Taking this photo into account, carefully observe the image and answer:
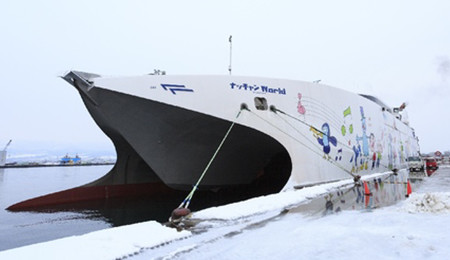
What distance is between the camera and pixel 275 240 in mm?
5055

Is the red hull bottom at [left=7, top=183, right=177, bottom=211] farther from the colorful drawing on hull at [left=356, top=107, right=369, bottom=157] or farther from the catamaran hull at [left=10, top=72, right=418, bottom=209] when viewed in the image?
the colorful drawing on hull at [left=356, top=107, right=369, bottom=157]

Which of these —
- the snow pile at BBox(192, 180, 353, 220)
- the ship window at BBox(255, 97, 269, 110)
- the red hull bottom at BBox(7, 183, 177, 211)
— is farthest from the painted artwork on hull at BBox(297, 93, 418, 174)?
the red hull bottom at BBox(7, 183, 177, 211)

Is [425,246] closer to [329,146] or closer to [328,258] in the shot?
[328,258]

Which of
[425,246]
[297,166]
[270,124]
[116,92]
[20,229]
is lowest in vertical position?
[20,229]

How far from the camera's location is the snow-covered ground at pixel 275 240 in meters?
4.27

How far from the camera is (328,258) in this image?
160 inches

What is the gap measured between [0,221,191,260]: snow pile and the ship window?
26.5 feet

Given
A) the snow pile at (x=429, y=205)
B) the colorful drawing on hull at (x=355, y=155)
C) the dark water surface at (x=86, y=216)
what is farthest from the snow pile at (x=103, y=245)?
the colorful drawing on hull at (x=355, y=155)

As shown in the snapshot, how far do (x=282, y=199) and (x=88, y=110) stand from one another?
945 centimetres

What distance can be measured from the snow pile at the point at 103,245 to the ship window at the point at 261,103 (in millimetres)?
8078

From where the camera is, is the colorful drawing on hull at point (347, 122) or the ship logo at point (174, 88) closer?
the ship logo at point (174, 88)

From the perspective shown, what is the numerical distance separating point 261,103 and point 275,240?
337 inches

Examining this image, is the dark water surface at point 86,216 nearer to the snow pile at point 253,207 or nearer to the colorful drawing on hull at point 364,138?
the snow pile at point 253,207

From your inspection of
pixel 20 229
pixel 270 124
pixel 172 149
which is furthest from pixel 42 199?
pixel 270 124
